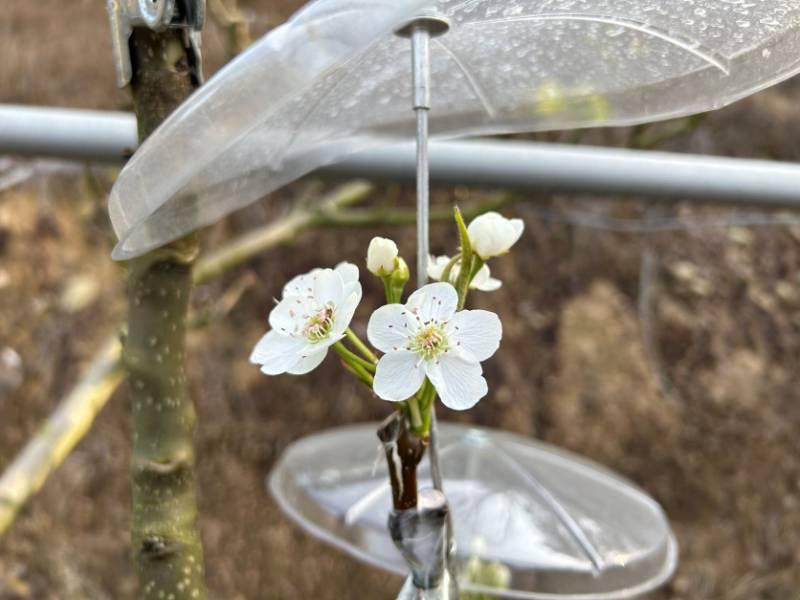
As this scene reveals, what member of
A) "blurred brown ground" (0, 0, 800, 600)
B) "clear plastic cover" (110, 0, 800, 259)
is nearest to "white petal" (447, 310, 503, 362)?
"clear plastic cover" (110, 0, 800, 259)

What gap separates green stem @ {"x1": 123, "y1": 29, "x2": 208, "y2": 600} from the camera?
409 millimetres

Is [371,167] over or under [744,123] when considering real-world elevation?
over

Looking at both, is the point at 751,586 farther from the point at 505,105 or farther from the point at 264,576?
the point at 505,105

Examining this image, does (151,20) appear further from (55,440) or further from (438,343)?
(55,440)

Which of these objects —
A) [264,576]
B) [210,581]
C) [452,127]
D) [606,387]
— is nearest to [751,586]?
[606,387]

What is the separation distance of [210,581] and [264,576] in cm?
12

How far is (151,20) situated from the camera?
38 cm

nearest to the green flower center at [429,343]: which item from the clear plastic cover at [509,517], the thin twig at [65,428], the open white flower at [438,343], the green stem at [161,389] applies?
the open white flower at [438,343]

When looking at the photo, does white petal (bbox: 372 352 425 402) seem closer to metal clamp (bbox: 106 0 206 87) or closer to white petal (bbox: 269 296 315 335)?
white petal (bbox: 269 296 315 335)

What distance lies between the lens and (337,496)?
32.1 inches

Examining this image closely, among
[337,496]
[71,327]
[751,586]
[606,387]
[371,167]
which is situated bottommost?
[751,586]

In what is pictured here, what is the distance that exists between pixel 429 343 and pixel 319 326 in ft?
0.16

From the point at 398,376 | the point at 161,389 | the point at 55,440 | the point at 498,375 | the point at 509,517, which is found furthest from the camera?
the point at 498,375

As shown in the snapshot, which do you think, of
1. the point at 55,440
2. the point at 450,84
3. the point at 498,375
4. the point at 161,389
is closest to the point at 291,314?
the point at 161,389
